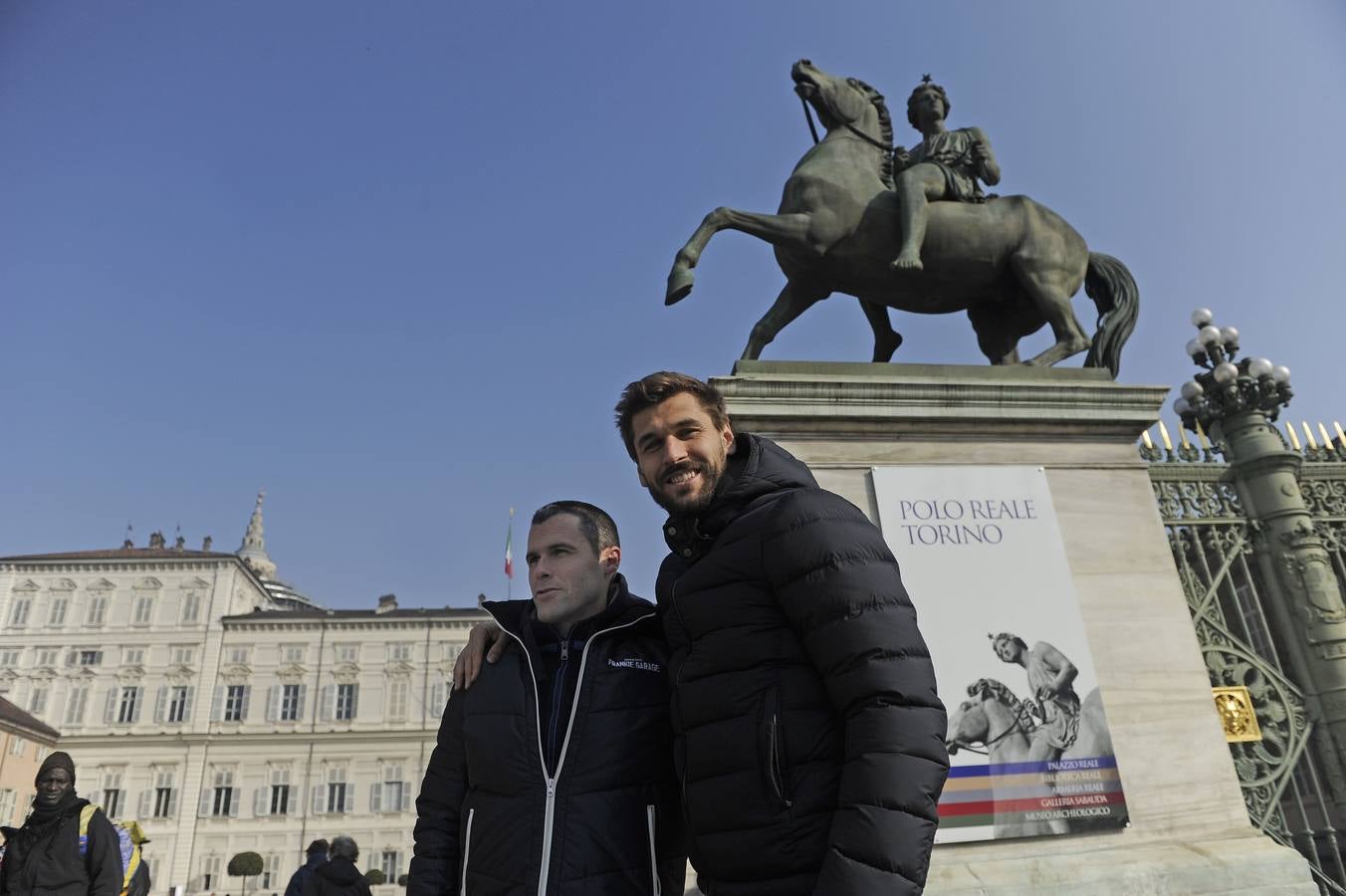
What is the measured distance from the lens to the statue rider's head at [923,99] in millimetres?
6188

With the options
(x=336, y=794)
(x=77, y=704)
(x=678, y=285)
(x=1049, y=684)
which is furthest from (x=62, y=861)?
(x=77, y=704)

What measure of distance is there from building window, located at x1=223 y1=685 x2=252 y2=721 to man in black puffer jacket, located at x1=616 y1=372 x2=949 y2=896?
56.4 m

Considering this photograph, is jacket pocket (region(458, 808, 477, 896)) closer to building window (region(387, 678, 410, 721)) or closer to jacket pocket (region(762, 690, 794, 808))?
jacket pocket (region(762, 690, 794, 808))

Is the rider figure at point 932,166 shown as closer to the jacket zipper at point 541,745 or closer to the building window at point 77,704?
the jacket zipper at point 541,745

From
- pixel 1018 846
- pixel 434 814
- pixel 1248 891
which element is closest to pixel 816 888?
pixel 434 814

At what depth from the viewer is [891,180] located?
5.96m

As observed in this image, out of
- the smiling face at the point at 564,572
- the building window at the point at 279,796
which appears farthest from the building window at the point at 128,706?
the smiling face at the point at 564,572

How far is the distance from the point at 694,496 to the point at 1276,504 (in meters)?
7.89

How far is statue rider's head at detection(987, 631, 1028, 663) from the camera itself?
4145mm

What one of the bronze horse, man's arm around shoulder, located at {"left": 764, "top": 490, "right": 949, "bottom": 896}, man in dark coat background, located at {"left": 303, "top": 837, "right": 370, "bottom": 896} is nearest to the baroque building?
man in dark coat background, located at {"left": 303, "top": 837, "right": 370, "bottom": 896}

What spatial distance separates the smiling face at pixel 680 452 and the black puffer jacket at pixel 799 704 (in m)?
0.07

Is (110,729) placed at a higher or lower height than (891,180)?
higher

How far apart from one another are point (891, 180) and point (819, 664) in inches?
194

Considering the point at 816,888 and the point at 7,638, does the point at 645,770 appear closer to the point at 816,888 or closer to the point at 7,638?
the point at 816,888
